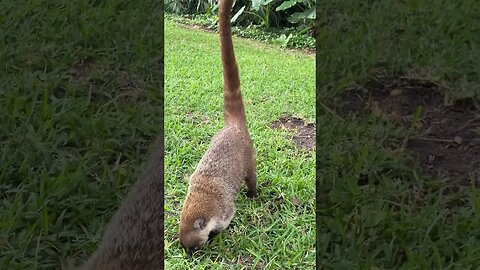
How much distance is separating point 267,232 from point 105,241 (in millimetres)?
421

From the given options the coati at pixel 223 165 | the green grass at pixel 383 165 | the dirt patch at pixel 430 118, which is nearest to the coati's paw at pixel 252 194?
the coati at pixel 223 165

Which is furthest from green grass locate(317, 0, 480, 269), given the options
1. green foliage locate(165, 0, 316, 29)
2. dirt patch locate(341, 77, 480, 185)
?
green foliage locate(165, 0, 316, 29)

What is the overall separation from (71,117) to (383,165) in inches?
45.4

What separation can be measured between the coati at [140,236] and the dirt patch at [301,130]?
1.12ft

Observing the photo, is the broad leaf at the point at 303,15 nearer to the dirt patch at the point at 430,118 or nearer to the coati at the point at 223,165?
the coati at the point at 223,165

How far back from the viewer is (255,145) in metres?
1.80

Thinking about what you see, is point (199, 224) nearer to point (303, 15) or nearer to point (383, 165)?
point (303, 15)

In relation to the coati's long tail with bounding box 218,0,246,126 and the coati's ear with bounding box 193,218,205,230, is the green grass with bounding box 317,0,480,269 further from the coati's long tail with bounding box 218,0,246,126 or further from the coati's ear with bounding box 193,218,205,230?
the coati's ear with bounding box 193,218,205,230

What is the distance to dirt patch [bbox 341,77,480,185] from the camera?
8.22 ft

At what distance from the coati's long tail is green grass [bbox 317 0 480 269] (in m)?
0.35

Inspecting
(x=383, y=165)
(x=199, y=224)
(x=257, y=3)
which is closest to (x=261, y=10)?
(x=257, y=3)

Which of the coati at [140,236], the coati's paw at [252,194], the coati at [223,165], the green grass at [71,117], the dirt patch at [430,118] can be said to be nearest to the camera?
the coati at [140,236]

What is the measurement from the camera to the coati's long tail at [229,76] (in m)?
1.72

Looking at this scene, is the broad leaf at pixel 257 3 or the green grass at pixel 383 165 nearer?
the broad leaf at pixel 257 3
